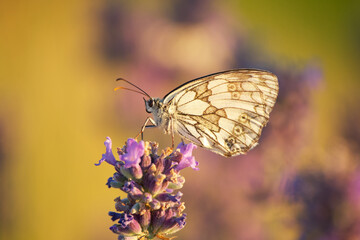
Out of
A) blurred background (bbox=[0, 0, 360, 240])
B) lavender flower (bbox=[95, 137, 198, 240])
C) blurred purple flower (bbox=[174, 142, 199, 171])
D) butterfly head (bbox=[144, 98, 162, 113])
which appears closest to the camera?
lavender flower (bbox=[95, 137, 198, 240])

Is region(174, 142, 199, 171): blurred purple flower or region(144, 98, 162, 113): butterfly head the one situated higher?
region(144, 98, 162, 113): butterfly head

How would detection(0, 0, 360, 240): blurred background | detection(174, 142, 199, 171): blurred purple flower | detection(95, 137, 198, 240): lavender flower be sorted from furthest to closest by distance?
detection(0, 0, 360, 240): blurred background < detection(174, 142, 199, 171): blurred purple flower < detection(95, 137, 198, 240): lavender flower

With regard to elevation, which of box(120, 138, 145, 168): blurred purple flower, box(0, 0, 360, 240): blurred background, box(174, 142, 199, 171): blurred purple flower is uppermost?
box(120, 138, 145, 168): blurred purple flower

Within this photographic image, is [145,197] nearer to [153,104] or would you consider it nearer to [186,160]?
[186,160]

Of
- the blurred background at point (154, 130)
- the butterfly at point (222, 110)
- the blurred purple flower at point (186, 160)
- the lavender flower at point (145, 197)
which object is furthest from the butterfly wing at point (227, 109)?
the blurred background at point (154, 130)

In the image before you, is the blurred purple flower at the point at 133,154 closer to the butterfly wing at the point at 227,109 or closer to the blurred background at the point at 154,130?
the butterfly wing at the point at 227,109

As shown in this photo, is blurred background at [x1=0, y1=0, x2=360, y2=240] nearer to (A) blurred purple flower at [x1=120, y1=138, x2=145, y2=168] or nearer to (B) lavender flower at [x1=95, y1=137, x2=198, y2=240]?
(B) lavender flower at [x1=95, y1=137, x2=198, y2=240]

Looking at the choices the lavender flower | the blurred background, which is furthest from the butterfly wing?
the blurred background

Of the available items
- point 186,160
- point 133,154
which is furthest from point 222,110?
point 133,154
